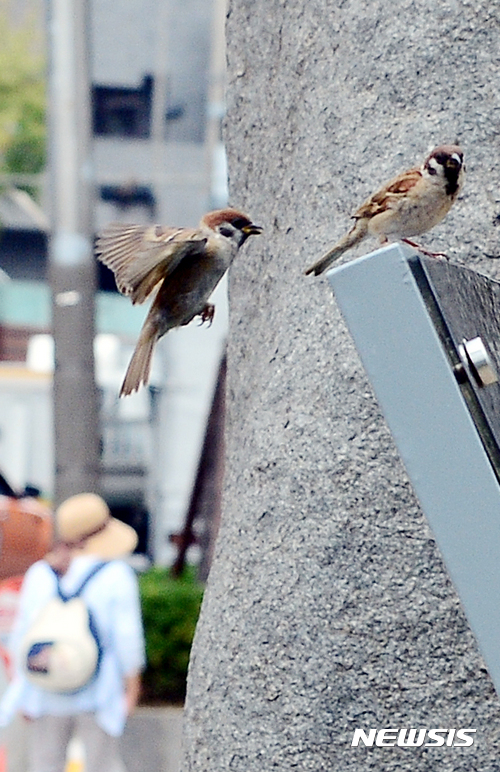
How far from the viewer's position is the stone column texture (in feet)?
8.46

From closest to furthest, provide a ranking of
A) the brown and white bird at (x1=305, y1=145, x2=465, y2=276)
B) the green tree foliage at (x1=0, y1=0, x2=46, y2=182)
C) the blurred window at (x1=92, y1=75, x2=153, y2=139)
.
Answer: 1. the brown and white bird at (x1=305, y1=145, x2=465, y2=276)
2. the green tree foliage at (x1=0, y1=0, x2=46, y2=182)
3. the blurred window at (x1=92, y1=75, x2=153, y2=139)

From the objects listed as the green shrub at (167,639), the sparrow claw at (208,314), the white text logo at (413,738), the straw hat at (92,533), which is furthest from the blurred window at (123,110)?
the white text logo at (413,738)

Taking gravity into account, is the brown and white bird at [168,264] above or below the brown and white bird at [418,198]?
below

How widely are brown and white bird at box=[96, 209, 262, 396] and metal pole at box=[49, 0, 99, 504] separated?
14.4 ft

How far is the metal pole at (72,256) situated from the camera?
6.82 metres

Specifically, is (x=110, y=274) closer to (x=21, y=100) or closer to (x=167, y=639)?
(x=21, y=100)

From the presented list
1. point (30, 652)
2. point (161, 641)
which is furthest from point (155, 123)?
point (30, 652)

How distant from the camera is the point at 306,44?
3082 millimetres

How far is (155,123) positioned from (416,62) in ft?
54.1

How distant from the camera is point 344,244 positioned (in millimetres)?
2525

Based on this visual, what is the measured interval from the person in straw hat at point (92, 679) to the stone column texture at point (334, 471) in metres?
1.96

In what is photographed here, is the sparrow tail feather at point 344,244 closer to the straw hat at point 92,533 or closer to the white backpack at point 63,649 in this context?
the white backpack at point 63,649

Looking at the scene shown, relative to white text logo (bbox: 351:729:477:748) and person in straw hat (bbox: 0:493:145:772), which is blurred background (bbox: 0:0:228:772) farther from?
white text logo (bbox: 351:729:477:748)

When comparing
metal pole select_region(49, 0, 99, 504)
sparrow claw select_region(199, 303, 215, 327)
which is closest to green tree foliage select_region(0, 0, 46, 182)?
metal pole select_region(49, 0, 99, 504)
